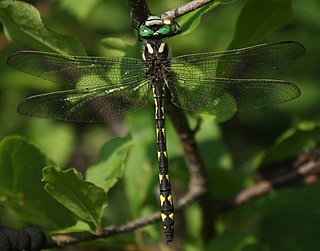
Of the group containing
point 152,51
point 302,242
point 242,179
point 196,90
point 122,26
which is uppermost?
point 122,26

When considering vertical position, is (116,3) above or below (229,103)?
above

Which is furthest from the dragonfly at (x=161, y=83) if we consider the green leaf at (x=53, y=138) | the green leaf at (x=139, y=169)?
the green leaf at (x=53, y=138)

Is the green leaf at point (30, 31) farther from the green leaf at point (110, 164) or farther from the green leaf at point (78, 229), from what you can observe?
the green leaf at point (78, 229)

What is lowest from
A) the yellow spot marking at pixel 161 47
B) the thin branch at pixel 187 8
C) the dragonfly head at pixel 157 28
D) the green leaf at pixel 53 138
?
the thin branch at pixel 187 8

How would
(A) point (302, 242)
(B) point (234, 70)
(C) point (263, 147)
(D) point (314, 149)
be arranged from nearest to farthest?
(B) point (234, 70) < (D) point (314, 149) < (A) point (302, 242) < (C) point (263, 147)

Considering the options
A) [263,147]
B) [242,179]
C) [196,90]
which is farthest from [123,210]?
[196,90]

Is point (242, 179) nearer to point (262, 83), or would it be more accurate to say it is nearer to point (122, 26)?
point (262, 83)

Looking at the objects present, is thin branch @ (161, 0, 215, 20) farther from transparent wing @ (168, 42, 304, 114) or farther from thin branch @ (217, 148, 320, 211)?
thin branch @ (217, 148, 320, 211)

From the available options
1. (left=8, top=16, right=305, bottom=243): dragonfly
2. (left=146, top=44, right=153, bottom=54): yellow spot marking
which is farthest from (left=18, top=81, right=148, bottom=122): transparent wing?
(left=146, top=44, right=153, bottom=54): yellow spot marking
